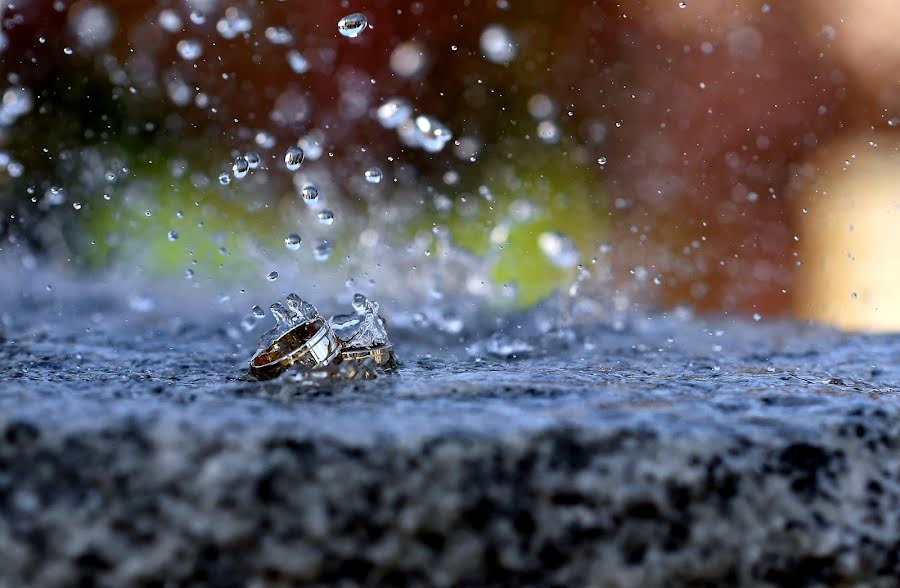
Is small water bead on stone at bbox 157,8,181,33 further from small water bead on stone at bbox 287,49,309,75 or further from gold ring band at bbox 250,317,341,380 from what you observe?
gold ring band at bbox 250,317,341,380

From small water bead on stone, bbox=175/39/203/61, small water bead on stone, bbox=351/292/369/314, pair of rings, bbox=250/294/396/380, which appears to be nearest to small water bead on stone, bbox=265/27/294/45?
small water bead on stone, bbox=175/39/203/61

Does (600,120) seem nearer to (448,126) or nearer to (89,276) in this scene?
(448,126)

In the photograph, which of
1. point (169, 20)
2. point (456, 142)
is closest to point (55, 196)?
point (169, 20)

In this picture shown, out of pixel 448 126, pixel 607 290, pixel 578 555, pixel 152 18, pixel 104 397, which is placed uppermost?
pixel 152 18

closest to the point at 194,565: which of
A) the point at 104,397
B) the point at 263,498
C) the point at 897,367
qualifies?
the point at 263,498

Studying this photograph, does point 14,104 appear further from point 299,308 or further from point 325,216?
point 299,308

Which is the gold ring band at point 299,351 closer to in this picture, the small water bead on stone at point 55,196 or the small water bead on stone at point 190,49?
the small water bead on stone at point 55,196
